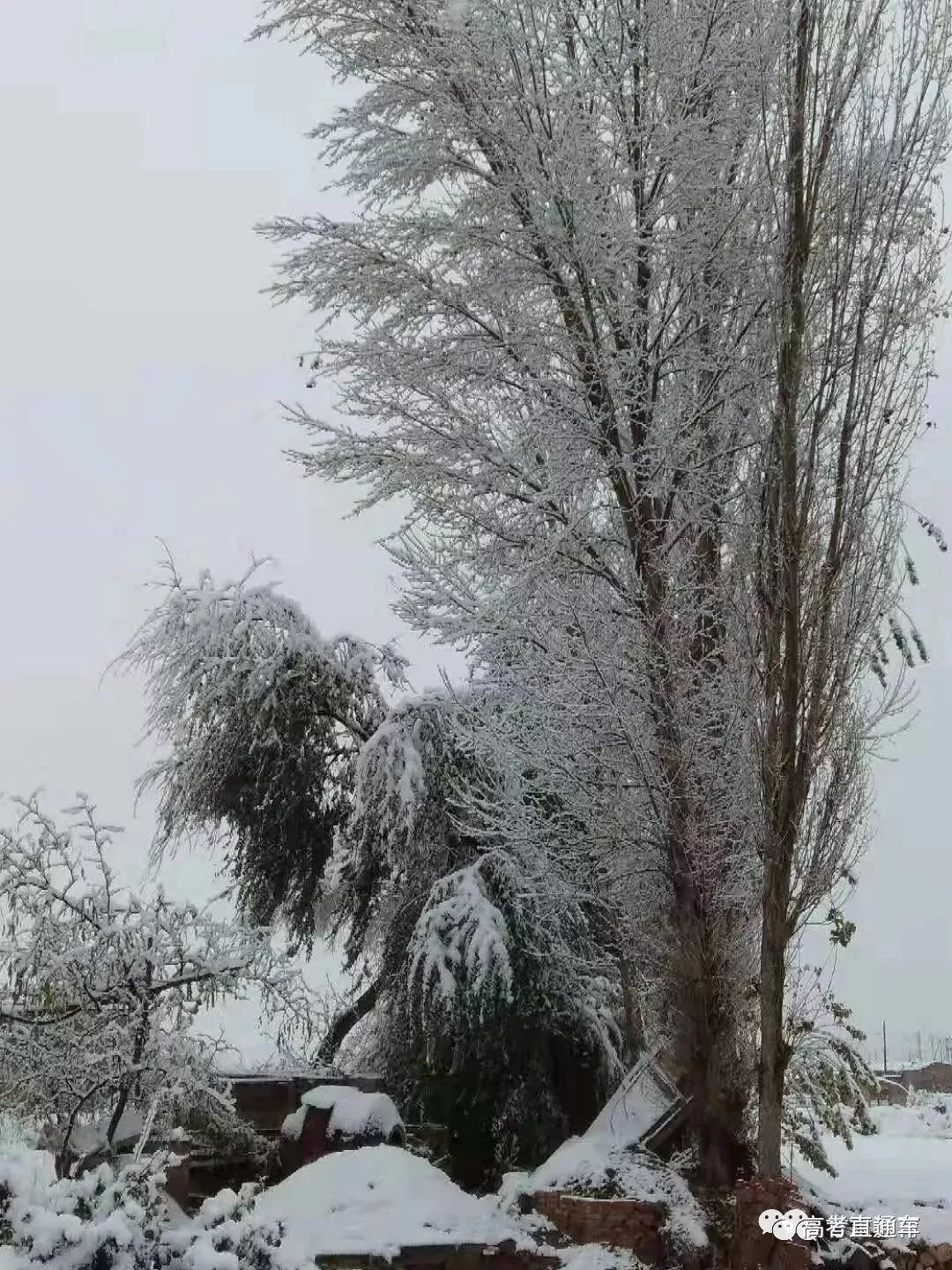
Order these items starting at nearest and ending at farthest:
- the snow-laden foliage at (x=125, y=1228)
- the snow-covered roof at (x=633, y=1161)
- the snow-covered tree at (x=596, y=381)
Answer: the snow-laden foliage at (x=125, y=1228), the snow-covered roof at (x=633, y=1161), the snow-covered tree at (x=596, y=381)

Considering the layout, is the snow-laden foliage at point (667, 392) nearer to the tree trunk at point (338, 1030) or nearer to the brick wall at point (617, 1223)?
the brick wall at point (617, 1223)

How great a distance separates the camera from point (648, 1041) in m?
7.94

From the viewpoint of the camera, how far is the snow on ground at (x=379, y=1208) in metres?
6.39

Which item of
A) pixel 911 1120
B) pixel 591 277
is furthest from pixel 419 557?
pixel 911 1120

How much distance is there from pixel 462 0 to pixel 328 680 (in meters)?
5.47

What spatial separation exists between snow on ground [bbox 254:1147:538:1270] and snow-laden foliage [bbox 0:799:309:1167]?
69 cm

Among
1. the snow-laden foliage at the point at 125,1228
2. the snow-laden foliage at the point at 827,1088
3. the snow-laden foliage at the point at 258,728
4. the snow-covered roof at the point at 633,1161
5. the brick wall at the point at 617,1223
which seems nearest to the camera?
the snow-laden foliage at the point at 125,1228

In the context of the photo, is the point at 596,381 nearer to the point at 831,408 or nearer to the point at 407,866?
the point at 831,408

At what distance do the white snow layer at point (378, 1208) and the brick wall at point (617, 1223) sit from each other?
11.4 inches

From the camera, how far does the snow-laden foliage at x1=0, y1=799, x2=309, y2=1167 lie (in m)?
6.94

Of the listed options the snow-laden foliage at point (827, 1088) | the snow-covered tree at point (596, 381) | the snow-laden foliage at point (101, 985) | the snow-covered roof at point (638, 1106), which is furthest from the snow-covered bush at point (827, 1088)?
the snow-laden foliage at point (101, 985)

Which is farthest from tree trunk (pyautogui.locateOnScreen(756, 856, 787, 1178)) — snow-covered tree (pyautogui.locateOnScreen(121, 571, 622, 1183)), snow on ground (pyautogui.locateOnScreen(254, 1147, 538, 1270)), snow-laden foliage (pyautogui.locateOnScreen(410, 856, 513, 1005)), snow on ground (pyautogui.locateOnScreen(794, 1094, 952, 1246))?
snow-laden foliage (pyautogui.locateOnScreen(410, 856, 513, 1005))

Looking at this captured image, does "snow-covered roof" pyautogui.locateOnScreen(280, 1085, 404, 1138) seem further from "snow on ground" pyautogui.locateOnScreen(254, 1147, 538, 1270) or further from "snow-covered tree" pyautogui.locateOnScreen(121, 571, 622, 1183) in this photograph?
"snow-covered tree" pyautogui.locateOnScreen(121, 571, 622, 1183)

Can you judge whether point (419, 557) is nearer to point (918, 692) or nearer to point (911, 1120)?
point (918, 692)
